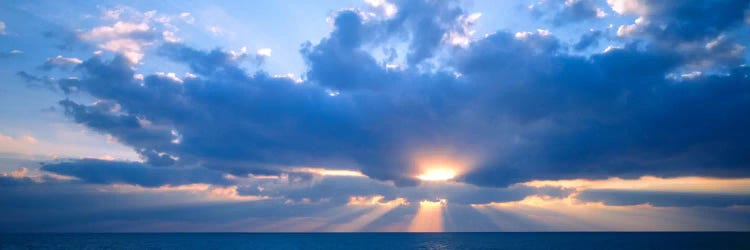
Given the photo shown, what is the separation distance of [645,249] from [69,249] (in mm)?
217219

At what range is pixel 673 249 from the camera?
501ft

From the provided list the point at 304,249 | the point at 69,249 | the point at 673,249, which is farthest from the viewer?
the point at 304,249

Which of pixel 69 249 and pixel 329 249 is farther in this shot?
pixel 329 249

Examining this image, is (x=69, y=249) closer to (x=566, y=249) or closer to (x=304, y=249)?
(x=304, y=249)

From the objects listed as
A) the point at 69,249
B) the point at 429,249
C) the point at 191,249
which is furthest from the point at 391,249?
the point at 69,249

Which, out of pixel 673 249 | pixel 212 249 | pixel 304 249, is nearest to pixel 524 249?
pixel 673 249

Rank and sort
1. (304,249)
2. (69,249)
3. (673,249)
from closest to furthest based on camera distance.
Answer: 1. (673,249)
2. (69,249)
3. (304,249)

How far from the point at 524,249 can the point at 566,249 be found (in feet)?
49.5

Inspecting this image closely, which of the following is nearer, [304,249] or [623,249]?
[623,249]

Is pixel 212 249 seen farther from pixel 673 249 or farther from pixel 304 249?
pixel 673 249

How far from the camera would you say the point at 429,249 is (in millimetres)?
168000

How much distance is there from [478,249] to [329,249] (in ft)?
196

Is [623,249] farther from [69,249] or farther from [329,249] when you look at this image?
[69,249]

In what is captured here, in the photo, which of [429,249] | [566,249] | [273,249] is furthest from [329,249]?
[566,249]
